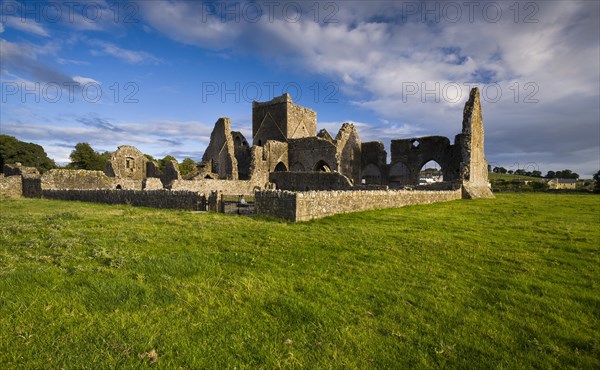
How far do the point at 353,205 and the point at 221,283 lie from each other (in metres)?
10.5

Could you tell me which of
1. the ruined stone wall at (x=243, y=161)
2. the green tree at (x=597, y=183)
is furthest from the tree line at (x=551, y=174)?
the ruined stone wall at (x=243, y=161)

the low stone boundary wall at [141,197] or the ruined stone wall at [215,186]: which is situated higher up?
the ruined stone wall at [215,186]

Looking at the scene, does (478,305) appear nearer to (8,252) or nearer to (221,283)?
(221,283)

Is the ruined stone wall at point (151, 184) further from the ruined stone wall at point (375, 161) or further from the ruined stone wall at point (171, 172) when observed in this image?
the ruined stone wall at point (375, 161)

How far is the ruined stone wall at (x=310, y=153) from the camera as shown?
120 feet

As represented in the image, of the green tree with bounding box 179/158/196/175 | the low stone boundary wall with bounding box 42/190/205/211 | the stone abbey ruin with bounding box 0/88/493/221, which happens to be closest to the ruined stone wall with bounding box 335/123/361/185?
the stone abbey ruin with bounding box 0/88/493/221

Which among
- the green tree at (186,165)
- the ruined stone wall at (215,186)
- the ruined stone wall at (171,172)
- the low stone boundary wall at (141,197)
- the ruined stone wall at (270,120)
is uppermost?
the ruined stone wall at (270,120)

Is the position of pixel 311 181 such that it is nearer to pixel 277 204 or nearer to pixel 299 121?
pixel 277 204

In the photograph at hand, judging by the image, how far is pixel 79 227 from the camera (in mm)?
9695

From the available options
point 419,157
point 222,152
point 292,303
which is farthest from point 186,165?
point 292,303

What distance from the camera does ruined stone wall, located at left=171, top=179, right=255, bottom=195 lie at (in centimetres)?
2626

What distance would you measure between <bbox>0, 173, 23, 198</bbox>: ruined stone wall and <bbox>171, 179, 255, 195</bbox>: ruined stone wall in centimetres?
1352

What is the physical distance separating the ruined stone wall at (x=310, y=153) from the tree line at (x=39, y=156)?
87.8ft

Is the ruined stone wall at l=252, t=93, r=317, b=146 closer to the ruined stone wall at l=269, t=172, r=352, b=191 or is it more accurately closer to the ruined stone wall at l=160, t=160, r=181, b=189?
the ruined stone wall at l=269, t=172, r=352, b=191
